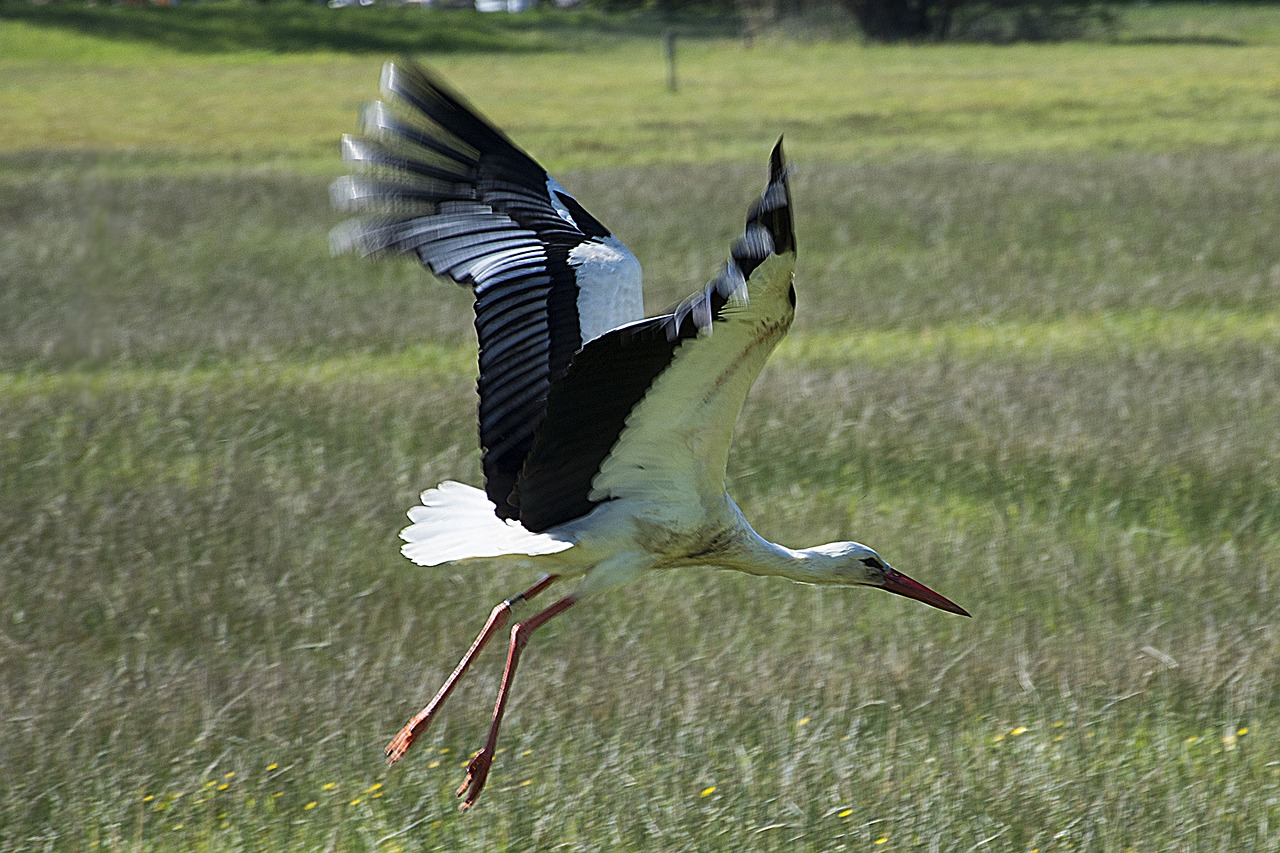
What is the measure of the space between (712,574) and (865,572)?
1353 millimetres

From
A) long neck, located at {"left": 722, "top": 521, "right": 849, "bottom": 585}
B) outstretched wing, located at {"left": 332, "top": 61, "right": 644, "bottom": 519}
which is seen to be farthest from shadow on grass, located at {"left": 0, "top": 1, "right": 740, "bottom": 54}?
long neck, located at {"left": 722, "top": 521, "right": 849, "bottom": 585}

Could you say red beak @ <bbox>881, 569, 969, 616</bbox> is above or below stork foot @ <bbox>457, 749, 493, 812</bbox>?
above

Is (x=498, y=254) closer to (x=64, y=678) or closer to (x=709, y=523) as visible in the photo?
(x=709, y=523)

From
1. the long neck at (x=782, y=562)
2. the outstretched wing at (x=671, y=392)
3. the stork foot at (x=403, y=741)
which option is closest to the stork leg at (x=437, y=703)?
the stork foot at (x=403, y=741)

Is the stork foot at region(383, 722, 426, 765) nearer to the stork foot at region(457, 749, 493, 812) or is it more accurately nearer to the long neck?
the stork foot at region(457, 749, 493, 812)

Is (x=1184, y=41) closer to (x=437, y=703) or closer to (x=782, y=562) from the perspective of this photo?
(x=782, y=562)

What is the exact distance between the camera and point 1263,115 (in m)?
20.8

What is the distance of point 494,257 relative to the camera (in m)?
4.46

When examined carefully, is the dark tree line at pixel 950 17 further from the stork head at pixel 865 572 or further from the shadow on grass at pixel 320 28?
the stork head at pixel 865 572

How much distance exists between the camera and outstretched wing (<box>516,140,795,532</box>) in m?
2.81

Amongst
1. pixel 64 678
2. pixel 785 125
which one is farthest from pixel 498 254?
pixel 785 125

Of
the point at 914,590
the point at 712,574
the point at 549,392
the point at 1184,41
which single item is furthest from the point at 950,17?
the point at 549,392

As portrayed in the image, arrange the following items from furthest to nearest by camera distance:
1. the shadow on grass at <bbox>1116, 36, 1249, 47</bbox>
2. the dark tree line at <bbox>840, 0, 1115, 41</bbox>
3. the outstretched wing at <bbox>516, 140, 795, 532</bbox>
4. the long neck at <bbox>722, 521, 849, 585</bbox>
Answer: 1. the dark tree line at <bbox>840, 0, 1115, 41</bbox>
2. the shadow on grass at <bbox>1116, 36, 1249, 47</bbox>
3. the long neck at <bbox>722, 521, 849, 585</bbox>
4. the outstretched wing at <bbox>516, 140, 795, 532</bbox>

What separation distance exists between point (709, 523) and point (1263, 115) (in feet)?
62.0
